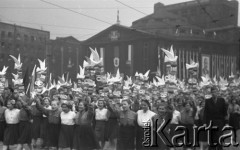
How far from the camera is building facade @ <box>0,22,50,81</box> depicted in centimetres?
3922

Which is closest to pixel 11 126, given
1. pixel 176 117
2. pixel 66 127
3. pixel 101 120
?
pixel 66 127

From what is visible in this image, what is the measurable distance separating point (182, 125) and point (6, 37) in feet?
102

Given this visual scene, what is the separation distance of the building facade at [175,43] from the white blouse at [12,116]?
1565 inches

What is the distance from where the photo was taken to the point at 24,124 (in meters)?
10.5

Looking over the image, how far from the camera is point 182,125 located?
10758 mm

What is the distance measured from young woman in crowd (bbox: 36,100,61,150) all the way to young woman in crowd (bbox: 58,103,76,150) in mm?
379

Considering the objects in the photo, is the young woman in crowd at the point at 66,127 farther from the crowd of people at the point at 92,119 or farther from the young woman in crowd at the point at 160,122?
the young woman in crowd at the point at 160,122

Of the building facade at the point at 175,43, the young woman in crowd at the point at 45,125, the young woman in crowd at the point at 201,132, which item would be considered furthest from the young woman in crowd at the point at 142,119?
the building facade at the point at 175,43

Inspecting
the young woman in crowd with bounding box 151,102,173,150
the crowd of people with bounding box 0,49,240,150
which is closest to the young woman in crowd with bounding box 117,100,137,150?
the crowd of people with bounding box 0,49,240,150

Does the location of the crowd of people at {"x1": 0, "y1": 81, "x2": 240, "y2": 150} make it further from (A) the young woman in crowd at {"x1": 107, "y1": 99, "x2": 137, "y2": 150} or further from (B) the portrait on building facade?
(B) the portrait on building facade

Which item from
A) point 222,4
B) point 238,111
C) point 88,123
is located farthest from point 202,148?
point 222,4

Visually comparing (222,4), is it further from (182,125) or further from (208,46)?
(182,125)

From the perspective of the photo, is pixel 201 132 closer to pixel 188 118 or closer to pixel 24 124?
pixel 188 118

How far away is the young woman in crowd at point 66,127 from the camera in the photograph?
10.3 m
